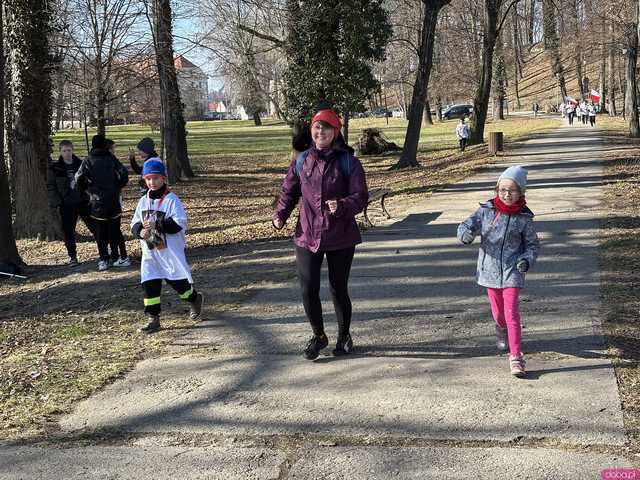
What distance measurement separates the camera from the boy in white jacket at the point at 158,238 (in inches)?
249

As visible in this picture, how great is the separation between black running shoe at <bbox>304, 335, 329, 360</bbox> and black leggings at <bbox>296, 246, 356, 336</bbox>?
42 mm

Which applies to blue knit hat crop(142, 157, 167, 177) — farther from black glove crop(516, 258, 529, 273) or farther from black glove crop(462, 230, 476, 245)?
black glove crop(516, 258, 529, 273)

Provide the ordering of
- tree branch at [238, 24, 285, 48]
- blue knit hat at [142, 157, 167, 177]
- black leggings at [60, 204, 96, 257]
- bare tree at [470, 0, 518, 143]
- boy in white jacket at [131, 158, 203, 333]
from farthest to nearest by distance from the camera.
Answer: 1. bare tree at [470, 0, 518, 143]
2. tree branch at [238, 24, 285, 48]
3. black leggings at [60, 204, 96, 257]
4. blue knit hat at [142, 157, 167, 177]
5. boy in white jacket at [131, 158, 203, 333]

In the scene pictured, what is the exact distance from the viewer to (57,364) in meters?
5.73

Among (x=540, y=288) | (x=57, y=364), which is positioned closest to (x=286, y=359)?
(x=57, y=364)

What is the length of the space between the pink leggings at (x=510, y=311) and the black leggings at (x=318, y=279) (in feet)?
3.26

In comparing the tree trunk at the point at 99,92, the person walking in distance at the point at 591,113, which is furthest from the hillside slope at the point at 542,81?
the tree trunk at the point at 99,92

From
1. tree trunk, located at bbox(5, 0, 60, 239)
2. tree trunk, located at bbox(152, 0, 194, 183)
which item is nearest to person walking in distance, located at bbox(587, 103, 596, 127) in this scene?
tree trunk, located at bbox(152, 0, 194, 183)

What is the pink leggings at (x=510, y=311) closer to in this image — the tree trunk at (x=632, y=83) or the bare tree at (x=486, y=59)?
the bare tree at (x=486, y=59)

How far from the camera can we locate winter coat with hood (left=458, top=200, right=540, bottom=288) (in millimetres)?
5047

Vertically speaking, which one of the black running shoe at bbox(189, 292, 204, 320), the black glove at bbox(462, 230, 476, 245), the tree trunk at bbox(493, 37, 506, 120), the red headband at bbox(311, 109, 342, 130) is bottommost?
the black running shoe at bbox(189, 292, 204, 320)

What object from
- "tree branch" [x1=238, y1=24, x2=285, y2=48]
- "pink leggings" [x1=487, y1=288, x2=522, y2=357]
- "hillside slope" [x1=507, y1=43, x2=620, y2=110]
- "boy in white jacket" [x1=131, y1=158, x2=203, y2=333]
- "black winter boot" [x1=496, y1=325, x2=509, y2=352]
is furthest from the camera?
"hillside slope" [x1=507, y1=43, x2=620, y2=110]

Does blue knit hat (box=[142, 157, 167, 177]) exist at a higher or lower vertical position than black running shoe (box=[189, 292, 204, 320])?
higher

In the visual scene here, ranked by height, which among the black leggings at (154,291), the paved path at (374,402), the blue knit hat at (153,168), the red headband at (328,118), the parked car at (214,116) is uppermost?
the parked car at (214,116)
